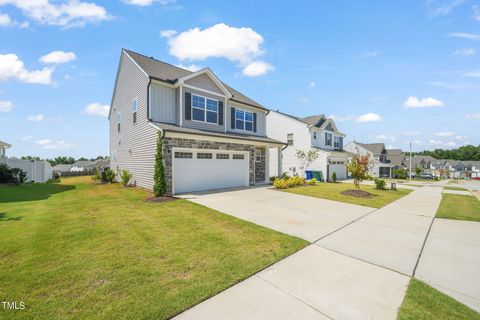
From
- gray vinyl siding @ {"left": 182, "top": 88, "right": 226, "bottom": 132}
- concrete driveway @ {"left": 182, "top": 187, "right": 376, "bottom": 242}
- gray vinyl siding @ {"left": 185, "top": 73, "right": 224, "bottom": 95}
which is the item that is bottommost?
concrete driveway @ {"left": 182, "top": 187, "right": 376, "bottom": 242}

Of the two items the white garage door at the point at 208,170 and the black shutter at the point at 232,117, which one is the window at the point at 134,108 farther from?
the black shutter at the point at 232,117

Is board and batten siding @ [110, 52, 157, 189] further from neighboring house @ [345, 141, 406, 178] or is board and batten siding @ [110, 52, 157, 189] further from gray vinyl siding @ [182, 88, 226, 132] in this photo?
neighboring house @ [345, 141, 406, 178]

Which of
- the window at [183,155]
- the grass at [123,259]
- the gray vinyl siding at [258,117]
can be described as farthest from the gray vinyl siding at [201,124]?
the grass at [123,259]

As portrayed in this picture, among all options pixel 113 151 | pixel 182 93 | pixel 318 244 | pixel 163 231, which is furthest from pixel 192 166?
→ pixel 113 151

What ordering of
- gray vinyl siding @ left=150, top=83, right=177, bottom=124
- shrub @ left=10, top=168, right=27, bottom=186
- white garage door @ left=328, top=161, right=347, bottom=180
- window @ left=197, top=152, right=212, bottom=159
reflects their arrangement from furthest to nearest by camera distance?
white garage door @ left=328, top=161, right=347, bottom=180
shrub @ left=10, top=168, right=27, bottom=186
window @ left=197, top=152, right=212, bottom=159
gray vinyl siding @ left=150, top=83, right=177, bottom=124

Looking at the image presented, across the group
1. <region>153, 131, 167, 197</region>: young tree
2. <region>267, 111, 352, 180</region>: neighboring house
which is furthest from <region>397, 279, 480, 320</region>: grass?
<region>267, 111, 352, 180</region>: neighboring house

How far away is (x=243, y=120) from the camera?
16.9 metres

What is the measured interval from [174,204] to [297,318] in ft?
22.6

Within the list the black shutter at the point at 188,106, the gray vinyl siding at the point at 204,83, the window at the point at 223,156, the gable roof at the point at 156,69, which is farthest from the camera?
the window at the point at 223,156

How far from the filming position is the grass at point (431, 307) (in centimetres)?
273

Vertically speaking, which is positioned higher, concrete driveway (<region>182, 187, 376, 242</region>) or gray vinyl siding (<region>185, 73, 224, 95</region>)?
gray vinyl siding (<region>185, 73, 224, 95</region>)

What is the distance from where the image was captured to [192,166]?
38.8 feet

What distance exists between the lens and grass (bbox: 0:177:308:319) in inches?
109

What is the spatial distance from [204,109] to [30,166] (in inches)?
702
